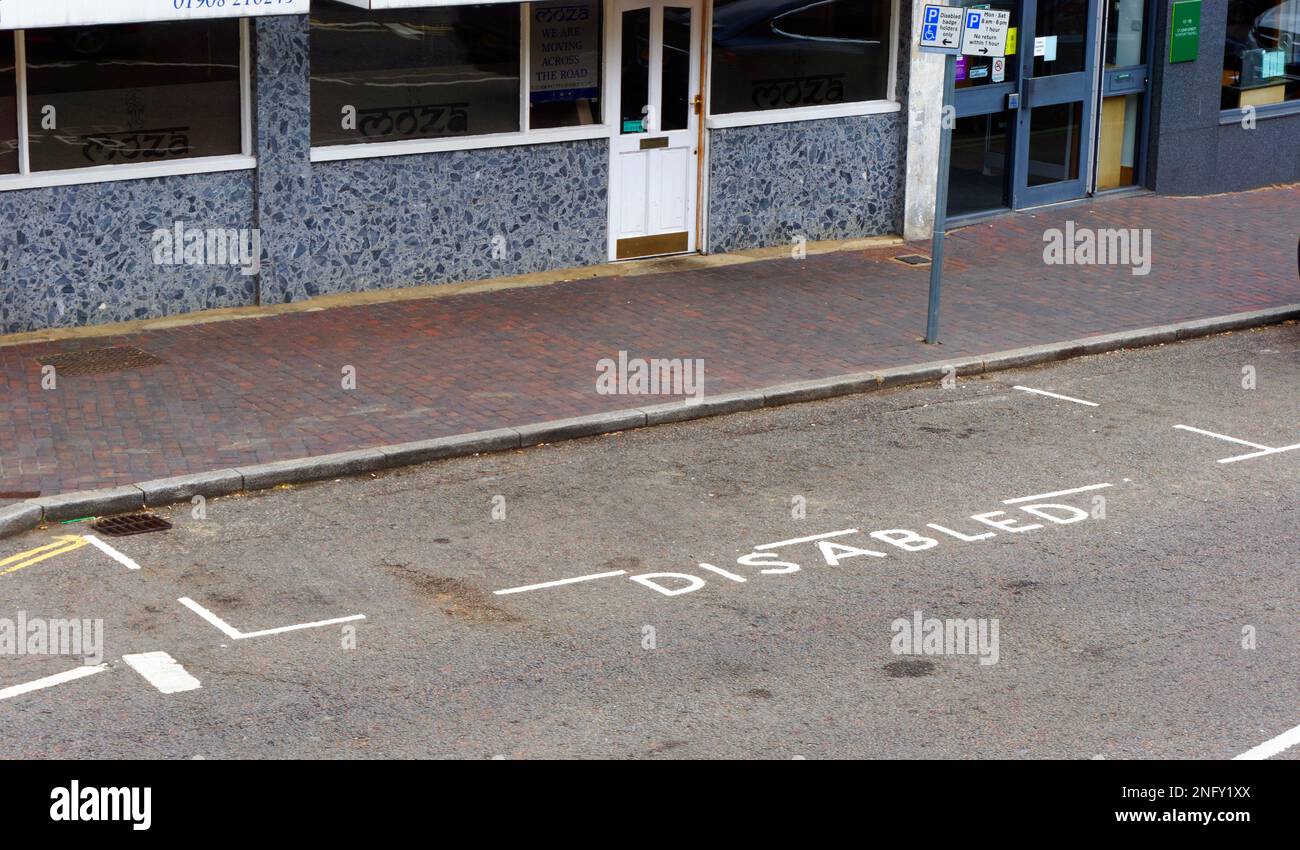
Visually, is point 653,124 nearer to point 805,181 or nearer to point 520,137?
point 520,137

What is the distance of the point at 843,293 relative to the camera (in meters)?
15.7

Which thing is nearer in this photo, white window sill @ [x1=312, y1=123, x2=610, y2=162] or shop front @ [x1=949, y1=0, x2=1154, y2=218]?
white window sill @ [x1=312, y1=123, x2=610, y2=162]

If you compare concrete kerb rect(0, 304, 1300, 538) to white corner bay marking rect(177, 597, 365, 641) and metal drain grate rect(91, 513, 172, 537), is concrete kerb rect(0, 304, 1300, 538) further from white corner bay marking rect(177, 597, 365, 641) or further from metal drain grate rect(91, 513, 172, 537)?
white corner bay marking rect(177, 597, 365, 641)

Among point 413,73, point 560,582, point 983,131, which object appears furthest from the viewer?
point 983,131

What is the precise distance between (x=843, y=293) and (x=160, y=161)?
5.89 m

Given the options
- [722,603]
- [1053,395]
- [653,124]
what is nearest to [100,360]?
[653,124]

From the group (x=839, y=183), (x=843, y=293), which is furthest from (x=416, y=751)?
(x=839, y=183)

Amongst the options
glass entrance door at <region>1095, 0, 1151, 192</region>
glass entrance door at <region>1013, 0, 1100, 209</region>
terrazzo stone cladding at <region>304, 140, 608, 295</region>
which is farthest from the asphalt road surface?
glass entrance door at <region>1095, 0, 1151, 192</region>

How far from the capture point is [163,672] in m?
8.03

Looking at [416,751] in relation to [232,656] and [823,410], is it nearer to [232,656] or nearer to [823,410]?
[232,656]

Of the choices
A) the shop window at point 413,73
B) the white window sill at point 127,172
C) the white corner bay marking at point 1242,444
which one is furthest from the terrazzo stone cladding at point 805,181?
the white corner bay marking at point 1242,444

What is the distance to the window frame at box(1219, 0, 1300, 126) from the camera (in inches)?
804

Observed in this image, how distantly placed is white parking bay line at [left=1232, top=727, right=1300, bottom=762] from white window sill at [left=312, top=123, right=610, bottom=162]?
940cm

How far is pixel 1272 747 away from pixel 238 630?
4.72m
